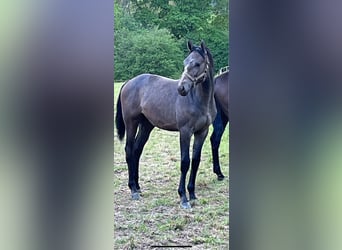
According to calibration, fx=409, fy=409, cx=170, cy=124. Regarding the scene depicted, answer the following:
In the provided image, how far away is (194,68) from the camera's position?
56.0 inches

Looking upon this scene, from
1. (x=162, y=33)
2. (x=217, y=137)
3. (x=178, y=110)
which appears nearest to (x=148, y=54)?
(x=162, y=33)

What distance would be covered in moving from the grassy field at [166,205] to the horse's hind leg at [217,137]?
0.06 ft

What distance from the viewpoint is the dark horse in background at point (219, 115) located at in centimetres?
138

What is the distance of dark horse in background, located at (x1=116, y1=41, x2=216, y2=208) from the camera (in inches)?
55.3

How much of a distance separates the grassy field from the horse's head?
0.17 meters

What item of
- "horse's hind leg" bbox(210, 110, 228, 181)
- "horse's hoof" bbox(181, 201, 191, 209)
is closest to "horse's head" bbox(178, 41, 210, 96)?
"horse's hind leg" bbox(210, 110, 228, 181)

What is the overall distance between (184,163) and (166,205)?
0.51ft
